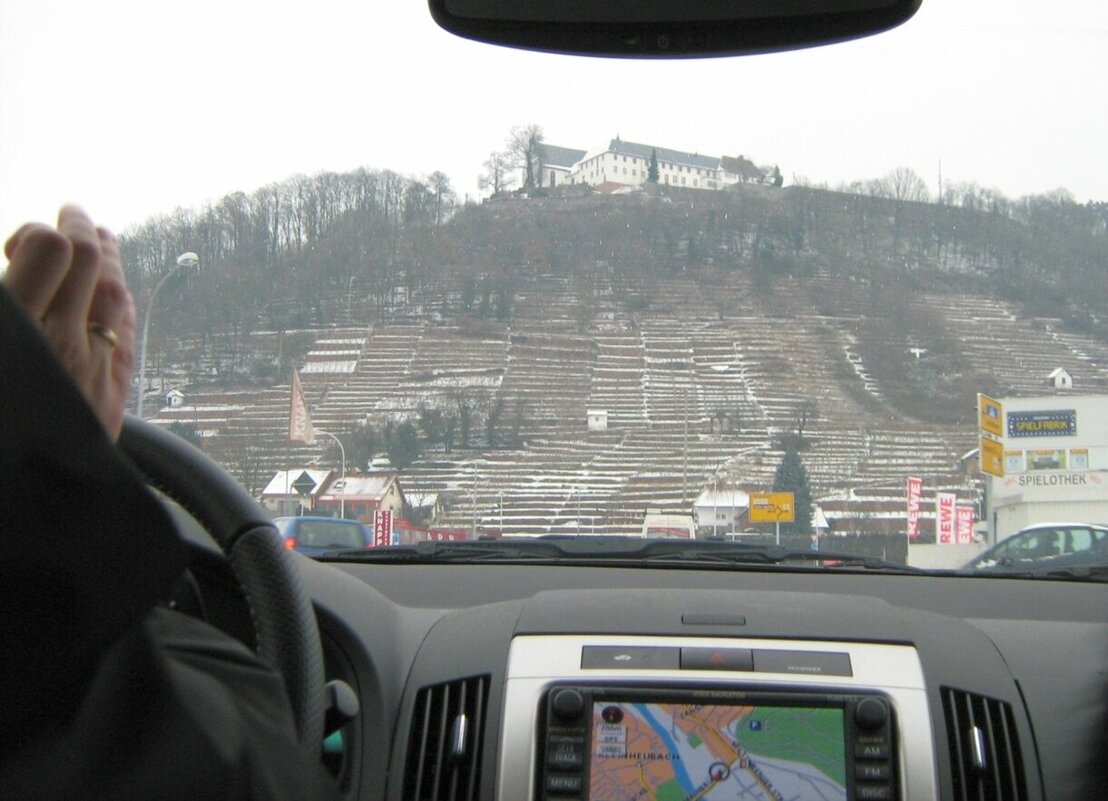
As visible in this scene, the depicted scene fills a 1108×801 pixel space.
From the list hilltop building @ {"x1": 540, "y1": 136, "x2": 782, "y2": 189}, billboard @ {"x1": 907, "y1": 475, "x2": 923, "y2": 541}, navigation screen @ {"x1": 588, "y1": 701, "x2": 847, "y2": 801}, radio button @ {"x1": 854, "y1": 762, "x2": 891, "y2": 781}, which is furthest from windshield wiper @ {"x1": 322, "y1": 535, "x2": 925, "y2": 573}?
hilltop building @ {"x1": 540, "y1": 136, "x2": 782, "y2": 189}

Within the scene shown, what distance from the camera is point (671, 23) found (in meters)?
2.21

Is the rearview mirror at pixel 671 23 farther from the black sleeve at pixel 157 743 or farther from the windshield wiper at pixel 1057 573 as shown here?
the windshield wiper at pixel 1057 573

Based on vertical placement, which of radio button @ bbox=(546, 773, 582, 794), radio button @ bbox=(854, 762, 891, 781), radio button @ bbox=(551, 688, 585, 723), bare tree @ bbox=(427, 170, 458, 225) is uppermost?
bare tree @ bbox=(427, 170, 458, 225)

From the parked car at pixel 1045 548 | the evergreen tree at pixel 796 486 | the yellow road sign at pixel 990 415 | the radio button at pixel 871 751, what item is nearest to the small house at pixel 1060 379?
the yellow road sign at pixel 990 415

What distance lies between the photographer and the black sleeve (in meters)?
0.99

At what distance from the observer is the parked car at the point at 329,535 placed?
4172 millimetres

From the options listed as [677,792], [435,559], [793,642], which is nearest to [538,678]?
[677,792]

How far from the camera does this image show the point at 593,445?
4793 millimetres

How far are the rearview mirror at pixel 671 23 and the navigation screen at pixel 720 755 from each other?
1.66 metres

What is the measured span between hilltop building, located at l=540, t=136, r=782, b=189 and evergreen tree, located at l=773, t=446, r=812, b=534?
105 cm

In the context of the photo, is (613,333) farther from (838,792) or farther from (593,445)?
(838,792)

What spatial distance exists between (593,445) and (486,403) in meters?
0.45

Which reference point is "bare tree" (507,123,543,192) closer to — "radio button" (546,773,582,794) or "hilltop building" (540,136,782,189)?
"hilltop building" (540,136,782,189)

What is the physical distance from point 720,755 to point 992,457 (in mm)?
1948
